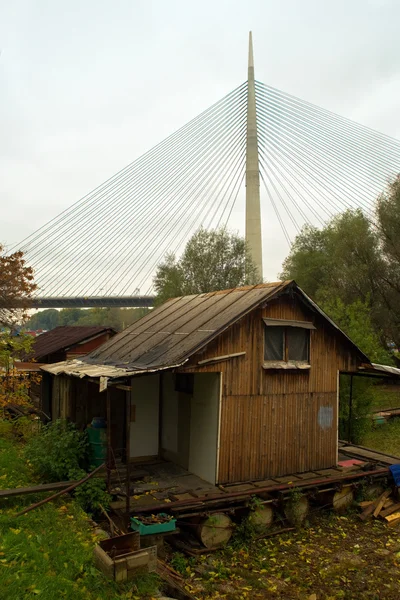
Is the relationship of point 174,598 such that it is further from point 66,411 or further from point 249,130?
point 249,130

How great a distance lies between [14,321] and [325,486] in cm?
928

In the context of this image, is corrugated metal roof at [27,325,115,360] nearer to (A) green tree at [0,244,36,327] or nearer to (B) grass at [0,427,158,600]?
(A) green tree at [0,244,36,327]

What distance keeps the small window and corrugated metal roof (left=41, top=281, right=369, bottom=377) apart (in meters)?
0.73

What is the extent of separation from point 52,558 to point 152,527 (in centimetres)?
180

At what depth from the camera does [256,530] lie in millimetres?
9195

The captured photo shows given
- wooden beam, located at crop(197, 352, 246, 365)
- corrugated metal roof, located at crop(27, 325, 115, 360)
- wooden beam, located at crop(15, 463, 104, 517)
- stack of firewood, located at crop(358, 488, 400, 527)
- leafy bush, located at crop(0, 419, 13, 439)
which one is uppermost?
wooden beam, located at crop(197, 352, 246, 365)

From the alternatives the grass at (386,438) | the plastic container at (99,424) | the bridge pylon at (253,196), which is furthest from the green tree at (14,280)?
the bridge pylon at (253,196)

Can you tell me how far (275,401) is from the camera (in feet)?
34.1

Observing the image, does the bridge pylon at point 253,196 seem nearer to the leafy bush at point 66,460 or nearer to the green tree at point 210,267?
the green tree at point 210,267

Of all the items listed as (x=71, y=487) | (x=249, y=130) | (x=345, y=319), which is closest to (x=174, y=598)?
(x=71, y=487)

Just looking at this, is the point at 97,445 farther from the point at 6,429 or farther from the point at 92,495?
the point at 6,429

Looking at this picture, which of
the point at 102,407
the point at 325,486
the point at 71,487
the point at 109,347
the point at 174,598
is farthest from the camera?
the point at 109,347

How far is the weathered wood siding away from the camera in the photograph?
31.5 feet

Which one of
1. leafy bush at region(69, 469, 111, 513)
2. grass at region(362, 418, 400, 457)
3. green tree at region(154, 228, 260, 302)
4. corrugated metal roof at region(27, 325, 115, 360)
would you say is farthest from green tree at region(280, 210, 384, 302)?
leafy bush at region(69, 469, 111, 513)
